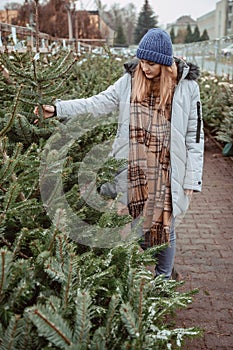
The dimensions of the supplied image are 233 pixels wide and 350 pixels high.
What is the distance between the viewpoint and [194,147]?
3.20m

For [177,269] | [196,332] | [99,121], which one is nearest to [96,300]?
[196,332]

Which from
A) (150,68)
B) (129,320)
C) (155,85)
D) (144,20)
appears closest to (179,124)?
(155,85)

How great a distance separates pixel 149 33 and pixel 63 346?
2.37 metres

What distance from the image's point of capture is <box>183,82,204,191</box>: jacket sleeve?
3.17 metres

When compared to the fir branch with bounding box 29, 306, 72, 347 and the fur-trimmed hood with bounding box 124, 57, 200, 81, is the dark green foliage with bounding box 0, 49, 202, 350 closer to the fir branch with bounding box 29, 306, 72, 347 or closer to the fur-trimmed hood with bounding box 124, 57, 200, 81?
the fir branch with bounding box 29, 306, 72, 347

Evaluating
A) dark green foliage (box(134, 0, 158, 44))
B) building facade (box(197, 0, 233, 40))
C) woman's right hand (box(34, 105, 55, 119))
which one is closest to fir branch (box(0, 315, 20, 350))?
woman's right hand (box(34, 105, 55, 119))

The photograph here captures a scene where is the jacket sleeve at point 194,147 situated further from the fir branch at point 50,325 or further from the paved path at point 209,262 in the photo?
the fir branch at point 50,325

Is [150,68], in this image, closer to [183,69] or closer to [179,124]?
[183,69]

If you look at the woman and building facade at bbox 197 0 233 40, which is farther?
building facade at bbox 197 0 233 40

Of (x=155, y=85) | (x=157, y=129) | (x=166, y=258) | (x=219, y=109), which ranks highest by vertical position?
(x=155, y=85)

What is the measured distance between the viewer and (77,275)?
1.71m

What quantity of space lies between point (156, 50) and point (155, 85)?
26cm

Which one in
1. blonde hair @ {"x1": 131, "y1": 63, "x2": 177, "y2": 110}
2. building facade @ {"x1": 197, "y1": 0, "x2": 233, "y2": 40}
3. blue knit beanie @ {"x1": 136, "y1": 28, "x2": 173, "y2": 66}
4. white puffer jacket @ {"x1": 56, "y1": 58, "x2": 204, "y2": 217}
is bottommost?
white puffer jacket @ {"x1": 56, "y1": 58, "x2": 204, "y2": 217}

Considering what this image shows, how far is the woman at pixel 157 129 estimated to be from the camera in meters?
3.06
